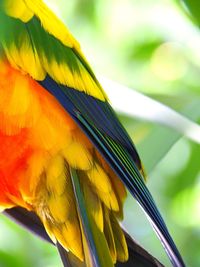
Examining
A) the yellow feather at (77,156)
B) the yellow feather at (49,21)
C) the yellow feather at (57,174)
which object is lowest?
the yellow feather at (57,174)

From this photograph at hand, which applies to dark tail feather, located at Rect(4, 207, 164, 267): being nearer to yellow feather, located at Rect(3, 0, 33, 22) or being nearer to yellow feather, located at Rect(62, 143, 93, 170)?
yellow feather, located at Rect(62, 143, 93, 170)

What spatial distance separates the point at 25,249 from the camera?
2.08 metres

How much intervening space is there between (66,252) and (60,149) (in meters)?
0.22

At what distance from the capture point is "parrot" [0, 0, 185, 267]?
159 cm

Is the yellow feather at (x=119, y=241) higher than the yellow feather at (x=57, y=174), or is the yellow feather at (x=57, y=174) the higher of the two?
the yellow feather at (x=57, y=174)

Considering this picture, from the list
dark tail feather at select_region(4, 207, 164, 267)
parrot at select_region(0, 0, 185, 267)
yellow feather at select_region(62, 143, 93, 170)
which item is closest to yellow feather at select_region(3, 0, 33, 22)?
parrot at select_region(0, 0, 185, 267)

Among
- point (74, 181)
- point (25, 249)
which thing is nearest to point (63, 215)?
point (74, 181)

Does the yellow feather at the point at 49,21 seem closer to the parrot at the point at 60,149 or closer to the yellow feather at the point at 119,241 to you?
the parrot at the point at 60,149

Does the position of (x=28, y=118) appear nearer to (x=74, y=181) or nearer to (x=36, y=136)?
(x=36, y=136)

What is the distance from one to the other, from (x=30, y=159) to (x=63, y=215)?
13 centimetres

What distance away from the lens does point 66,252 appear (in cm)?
166

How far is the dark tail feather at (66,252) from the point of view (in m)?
1.62

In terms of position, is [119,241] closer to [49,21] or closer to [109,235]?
[109,235]

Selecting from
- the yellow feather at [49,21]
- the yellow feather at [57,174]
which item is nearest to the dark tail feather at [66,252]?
the yellow feather at [57,174]
